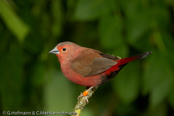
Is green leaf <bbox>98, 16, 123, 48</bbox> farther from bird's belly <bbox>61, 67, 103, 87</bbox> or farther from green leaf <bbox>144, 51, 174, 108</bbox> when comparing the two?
bird's belly <bbox>61, 67, 103, 87</bbox>

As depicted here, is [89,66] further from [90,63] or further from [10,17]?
[10,17]

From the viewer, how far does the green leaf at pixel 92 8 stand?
184cm

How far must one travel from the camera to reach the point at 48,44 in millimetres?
2184

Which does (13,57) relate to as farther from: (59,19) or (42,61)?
(59,19)

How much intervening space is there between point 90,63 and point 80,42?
52.5 inches

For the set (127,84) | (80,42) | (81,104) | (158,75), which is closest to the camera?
(81,104)

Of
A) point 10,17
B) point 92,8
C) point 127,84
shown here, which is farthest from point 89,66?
point 127,84

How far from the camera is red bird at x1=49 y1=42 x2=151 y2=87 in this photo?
1004 millimetres

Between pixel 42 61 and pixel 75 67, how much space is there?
3.71 ft

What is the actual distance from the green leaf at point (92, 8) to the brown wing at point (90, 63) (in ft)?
2.63

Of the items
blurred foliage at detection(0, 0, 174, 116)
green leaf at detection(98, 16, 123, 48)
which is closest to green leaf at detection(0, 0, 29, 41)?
blurred foliage at detection(0, 0, 174, 116)

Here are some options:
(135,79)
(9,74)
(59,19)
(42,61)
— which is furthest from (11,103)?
(135,79)

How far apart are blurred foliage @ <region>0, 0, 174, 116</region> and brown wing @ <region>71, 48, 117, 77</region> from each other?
0.71m

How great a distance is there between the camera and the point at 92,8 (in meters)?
1.85
